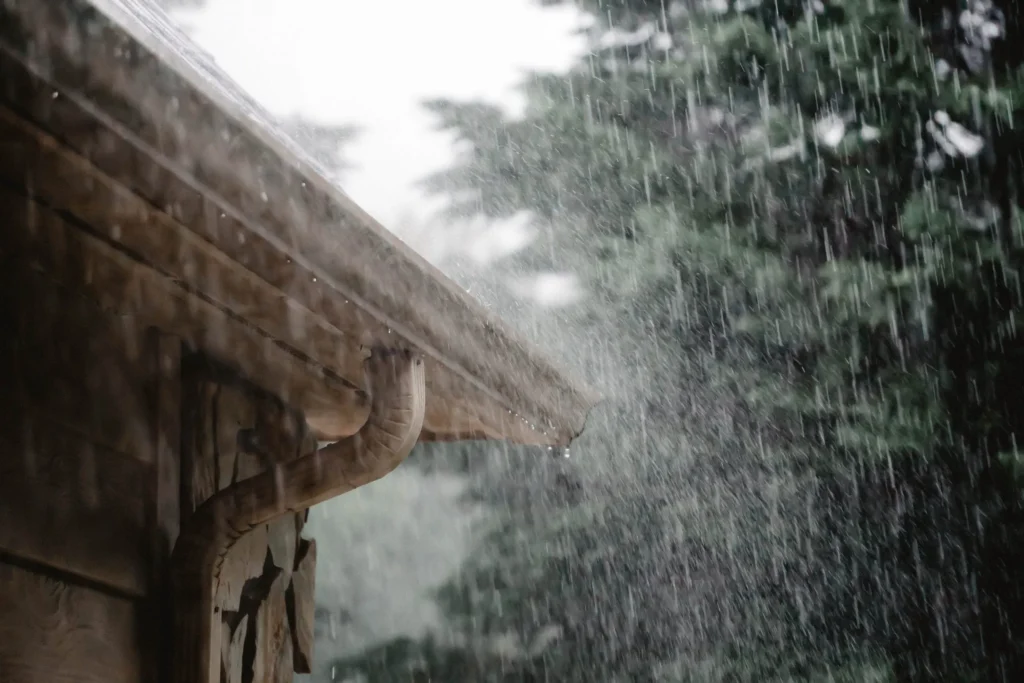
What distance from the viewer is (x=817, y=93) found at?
5.05 meters

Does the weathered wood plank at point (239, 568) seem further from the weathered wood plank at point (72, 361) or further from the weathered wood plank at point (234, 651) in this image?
the weathered wood plank at point (72, 361)

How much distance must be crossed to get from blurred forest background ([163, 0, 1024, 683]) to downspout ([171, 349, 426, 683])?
323 cm

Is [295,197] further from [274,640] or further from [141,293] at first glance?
[274,640]

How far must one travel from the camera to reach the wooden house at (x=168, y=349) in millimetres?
1202

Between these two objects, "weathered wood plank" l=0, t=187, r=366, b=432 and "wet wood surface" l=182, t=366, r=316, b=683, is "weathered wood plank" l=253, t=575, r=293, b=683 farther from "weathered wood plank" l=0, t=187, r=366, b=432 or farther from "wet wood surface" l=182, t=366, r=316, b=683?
"weathered wood plank" l=0, t=187, r=366, b=432

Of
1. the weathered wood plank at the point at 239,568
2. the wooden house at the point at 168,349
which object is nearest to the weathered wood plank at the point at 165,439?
the wooden house at the point at 168,349

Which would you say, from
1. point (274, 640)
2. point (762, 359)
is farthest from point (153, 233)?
point (762, 359)

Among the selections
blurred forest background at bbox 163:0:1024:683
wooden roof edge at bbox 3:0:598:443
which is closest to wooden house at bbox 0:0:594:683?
wooden roof edge at bbox 3:0:598:443

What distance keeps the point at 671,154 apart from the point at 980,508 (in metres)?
2.11

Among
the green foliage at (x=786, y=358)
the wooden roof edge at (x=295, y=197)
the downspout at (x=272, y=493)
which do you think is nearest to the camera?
the wooden roof edge at (x=295, y=197)

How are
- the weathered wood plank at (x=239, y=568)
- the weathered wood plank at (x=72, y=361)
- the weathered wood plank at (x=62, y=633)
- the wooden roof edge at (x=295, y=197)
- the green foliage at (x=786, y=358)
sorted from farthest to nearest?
the green foliage at (x=786, y=358), the weathered wood plank at (x=239, y=568), the weathered wood plank at (x=72, y=361), the weathered wood plank at (x=62, y=633), the wooden roof edge at (x=295, y=197)

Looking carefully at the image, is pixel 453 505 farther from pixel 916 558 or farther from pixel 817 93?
pixel 817 93

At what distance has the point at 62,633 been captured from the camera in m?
1.52

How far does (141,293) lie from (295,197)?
505mm
